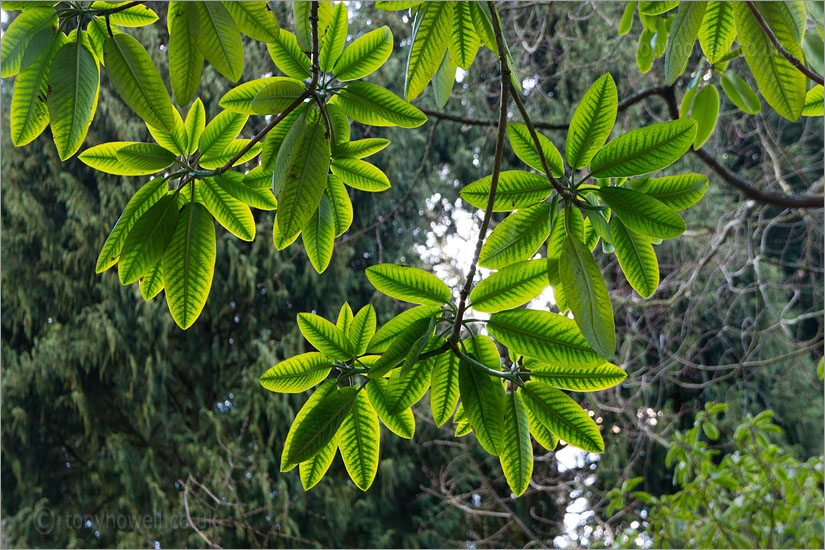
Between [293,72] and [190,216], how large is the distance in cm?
16

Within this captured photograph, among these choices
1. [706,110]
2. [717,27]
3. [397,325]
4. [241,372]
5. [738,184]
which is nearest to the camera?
[397,325]

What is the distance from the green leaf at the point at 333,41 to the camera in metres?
0.54

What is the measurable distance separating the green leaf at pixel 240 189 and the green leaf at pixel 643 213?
281 millimetres

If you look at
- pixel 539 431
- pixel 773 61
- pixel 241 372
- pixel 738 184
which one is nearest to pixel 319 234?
pixel 539 431

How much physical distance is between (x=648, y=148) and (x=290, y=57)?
1.01ft

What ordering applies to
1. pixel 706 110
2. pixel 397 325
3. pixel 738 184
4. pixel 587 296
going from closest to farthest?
pixel 587 296, pixel 397 325, pixel 706 110, pixel 738 184

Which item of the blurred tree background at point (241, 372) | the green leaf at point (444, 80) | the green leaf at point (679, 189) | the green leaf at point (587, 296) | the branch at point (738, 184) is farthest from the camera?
the blurred tree background at point (241, 372)

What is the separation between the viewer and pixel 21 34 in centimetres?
44

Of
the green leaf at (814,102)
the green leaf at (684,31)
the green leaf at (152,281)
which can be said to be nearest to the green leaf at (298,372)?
the green leaf at (152,281)

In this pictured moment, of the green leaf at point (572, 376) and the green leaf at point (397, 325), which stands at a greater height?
the green leaf at point (397, 325)

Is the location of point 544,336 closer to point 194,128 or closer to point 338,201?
point 338,201

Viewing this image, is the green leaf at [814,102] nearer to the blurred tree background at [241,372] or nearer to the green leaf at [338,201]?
the green leaf at [338,201]

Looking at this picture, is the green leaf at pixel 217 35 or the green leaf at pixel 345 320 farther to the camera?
the green leaf at pixel 345 320

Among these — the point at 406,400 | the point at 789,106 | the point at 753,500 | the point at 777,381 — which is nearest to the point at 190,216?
the point at 406,400
